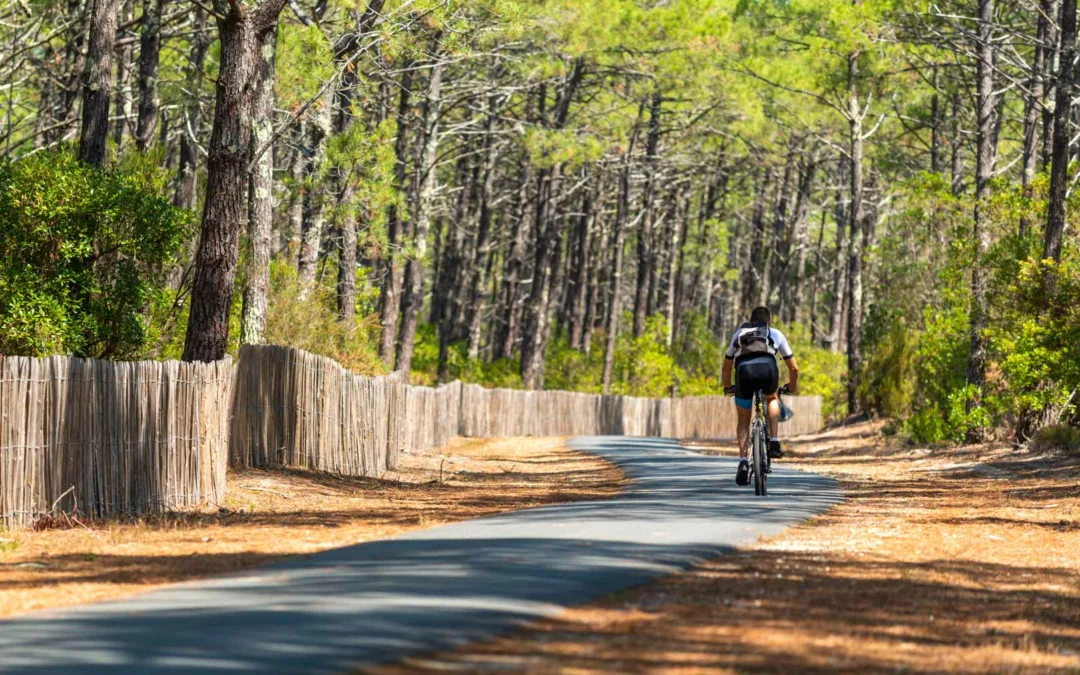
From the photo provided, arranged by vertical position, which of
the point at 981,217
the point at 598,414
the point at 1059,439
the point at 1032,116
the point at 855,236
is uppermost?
the point at 1032,116

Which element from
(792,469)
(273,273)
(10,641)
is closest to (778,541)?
(10,641)

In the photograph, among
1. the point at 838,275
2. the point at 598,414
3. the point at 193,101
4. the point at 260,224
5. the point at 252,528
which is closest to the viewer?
the point at 252,528

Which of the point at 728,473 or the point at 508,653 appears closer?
the point at 508,653

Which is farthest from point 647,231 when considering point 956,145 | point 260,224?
point 260,224

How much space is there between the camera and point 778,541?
452 inches

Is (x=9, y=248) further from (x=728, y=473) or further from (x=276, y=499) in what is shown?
(x=728, y=473)

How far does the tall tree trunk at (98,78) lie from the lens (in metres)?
21.3

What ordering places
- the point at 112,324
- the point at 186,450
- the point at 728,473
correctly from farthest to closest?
1. the point at 728,473
2. the point at 112,324
3. the point at 186,450

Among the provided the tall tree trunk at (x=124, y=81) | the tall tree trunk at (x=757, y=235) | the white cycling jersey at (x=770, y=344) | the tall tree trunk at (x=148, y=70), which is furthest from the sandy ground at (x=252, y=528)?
the tall tree trunk at (x=757, y=235)

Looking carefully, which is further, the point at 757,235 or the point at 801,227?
the point at 757,235

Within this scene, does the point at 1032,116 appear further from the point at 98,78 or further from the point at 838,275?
the point at 838,275

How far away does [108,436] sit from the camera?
13078 millimetres

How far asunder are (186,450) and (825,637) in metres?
8.54

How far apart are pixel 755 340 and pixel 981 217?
15948 millimetres
